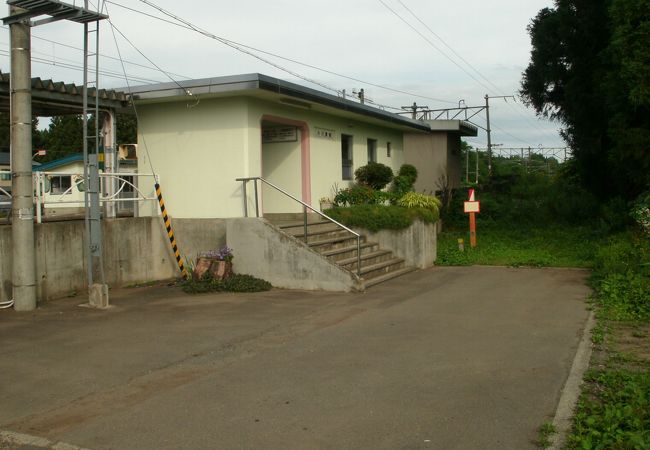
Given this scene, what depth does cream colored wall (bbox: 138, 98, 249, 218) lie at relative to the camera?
13781 mm

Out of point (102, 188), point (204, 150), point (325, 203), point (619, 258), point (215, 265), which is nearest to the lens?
point (619, 258)

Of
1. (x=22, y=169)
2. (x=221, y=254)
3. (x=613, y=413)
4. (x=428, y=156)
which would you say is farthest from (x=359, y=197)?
(x=613, y=413)

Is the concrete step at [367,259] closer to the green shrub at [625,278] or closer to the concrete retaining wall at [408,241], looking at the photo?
the concrete retaining wall at [408,241]

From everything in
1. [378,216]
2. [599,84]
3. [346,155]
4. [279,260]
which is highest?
[599,84]

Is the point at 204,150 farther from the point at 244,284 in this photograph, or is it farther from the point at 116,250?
the point at 244,284

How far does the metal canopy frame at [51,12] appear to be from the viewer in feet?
32.5

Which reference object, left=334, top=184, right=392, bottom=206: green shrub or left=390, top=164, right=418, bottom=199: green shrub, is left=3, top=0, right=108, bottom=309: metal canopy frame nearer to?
left=334, top=184, right=392, bottom=206: green shrub

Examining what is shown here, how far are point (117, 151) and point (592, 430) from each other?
12.0 metres

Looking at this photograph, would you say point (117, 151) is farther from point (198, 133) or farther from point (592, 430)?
point (592, 430)

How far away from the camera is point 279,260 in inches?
497

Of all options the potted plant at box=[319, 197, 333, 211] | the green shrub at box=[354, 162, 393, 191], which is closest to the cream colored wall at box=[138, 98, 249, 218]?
the potted plant at box=[319, 197, 333, 211]

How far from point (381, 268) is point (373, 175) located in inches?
170

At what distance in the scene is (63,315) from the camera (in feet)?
33.3

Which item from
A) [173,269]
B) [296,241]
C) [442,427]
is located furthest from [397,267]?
[442,427]
